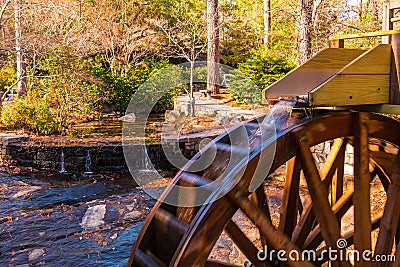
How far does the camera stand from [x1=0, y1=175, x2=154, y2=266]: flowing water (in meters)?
5.52

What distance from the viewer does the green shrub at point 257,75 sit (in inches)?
579

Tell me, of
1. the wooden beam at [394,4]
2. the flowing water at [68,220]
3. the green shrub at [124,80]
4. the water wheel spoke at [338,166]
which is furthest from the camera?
the green shrub at [124,80]

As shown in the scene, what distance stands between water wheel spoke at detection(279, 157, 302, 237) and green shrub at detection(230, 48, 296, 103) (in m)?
11.3

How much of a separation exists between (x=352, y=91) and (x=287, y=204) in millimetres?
1068

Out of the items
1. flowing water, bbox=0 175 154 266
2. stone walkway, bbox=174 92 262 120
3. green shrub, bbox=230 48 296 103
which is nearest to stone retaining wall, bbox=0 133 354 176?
flowing water, bbox=0 175 154 266

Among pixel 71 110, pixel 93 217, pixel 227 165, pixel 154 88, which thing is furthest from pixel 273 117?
pixel 154 88

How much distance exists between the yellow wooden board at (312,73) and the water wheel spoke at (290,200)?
53cm

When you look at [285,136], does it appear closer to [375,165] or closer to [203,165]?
[203,165]

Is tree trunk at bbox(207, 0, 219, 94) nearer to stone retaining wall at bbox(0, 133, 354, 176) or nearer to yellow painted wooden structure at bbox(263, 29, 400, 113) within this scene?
stone retaining wall at bbox(0, 133, 354, 176)

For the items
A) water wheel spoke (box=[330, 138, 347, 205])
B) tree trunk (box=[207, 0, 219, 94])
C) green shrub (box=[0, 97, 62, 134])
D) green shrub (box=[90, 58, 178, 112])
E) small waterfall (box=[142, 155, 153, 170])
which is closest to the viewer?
water wheel spoke (box=[330, 138, 347, 205])

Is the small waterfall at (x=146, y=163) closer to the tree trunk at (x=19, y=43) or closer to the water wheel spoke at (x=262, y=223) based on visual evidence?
the tree trunk at (x=19, y=43)

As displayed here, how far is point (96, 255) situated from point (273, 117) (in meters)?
3.65

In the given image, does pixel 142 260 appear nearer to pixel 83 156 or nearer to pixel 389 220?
pixel 389 220

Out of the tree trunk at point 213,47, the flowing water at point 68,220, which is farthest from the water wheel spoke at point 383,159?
the tree trunk at point 213,47
